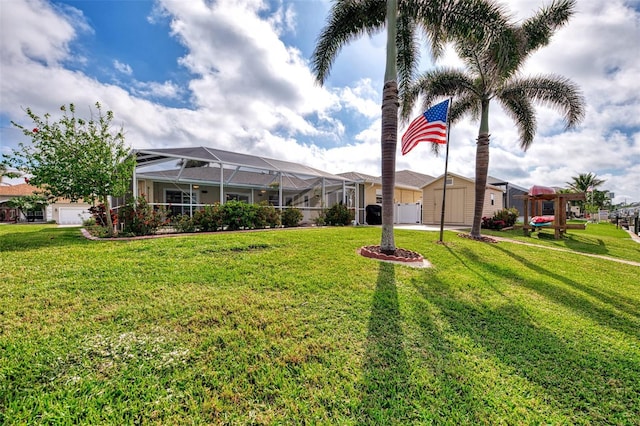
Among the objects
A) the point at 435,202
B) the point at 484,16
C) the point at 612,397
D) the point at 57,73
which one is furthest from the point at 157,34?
the point at 435,202

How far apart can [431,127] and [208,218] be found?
8.95 meters

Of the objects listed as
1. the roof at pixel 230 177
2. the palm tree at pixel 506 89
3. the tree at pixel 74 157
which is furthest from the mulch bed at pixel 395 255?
the roof at pixel 230 177

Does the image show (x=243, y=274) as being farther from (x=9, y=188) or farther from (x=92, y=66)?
(x=9, y=188)

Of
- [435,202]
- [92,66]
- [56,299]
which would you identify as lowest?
[56,299]

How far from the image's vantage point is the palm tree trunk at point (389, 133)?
6.98 m

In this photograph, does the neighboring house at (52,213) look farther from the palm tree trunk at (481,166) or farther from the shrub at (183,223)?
the palm tree trunk at (481,166)

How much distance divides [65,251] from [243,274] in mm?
4741

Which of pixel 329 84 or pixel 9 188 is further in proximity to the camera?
pixel 9 188

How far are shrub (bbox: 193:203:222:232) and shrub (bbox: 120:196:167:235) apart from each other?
1.46 m

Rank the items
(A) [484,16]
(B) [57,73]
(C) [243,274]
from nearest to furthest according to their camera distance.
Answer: (C) [243,274]
(A) [484,16]
(B) [57,73]

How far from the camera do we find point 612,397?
2344 millimetres

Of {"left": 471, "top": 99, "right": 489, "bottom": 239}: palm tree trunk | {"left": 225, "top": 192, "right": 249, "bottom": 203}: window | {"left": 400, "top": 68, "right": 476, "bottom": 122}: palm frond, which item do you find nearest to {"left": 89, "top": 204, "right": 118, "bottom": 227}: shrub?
{"left": 225, "top": 192, "right": 249, "bottom": 203}: window

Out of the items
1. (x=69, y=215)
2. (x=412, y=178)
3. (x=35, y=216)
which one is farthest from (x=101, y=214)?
(x=412, y=178)

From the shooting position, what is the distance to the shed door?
1919 centimetres
